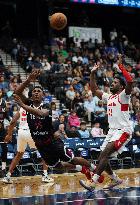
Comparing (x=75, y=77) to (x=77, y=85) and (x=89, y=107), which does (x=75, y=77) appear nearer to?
(x=77, y=85)

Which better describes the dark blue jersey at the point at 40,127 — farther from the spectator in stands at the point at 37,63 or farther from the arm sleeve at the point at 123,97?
the spectator in stands at the point at 37,63

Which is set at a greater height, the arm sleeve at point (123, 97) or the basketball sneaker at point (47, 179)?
the arm sleeve at point (123, 97)

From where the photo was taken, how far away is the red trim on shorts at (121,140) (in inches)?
363

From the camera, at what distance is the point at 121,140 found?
9.29 m

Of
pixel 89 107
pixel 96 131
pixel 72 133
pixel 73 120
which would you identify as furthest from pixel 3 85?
pixel 96 131

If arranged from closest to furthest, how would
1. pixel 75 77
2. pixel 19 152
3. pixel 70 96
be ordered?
1. pixel 19 152
2. pixel 70 96
3. pixel 75 77

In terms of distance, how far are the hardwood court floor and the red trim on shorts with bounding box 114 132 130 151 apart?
3.86 ft

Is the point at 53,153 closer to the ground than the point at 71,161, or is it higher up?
higher up

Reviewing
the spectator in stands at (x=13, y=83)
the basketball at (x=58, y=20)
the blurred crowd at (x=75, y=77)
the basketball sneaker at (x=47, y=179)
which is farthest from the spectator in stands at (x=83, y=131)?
the basketball at (x=58, y=20)

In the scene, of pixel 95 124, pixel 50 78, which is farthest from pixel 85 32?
pixel 95 124

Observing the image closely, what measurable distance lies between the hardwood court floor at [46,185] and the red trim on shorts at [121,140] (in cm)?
118

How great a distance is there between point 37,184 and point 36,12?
56.6 feet

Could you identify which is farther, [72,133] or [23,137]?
[72,133]

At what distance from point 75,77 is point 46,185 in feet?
31.8
